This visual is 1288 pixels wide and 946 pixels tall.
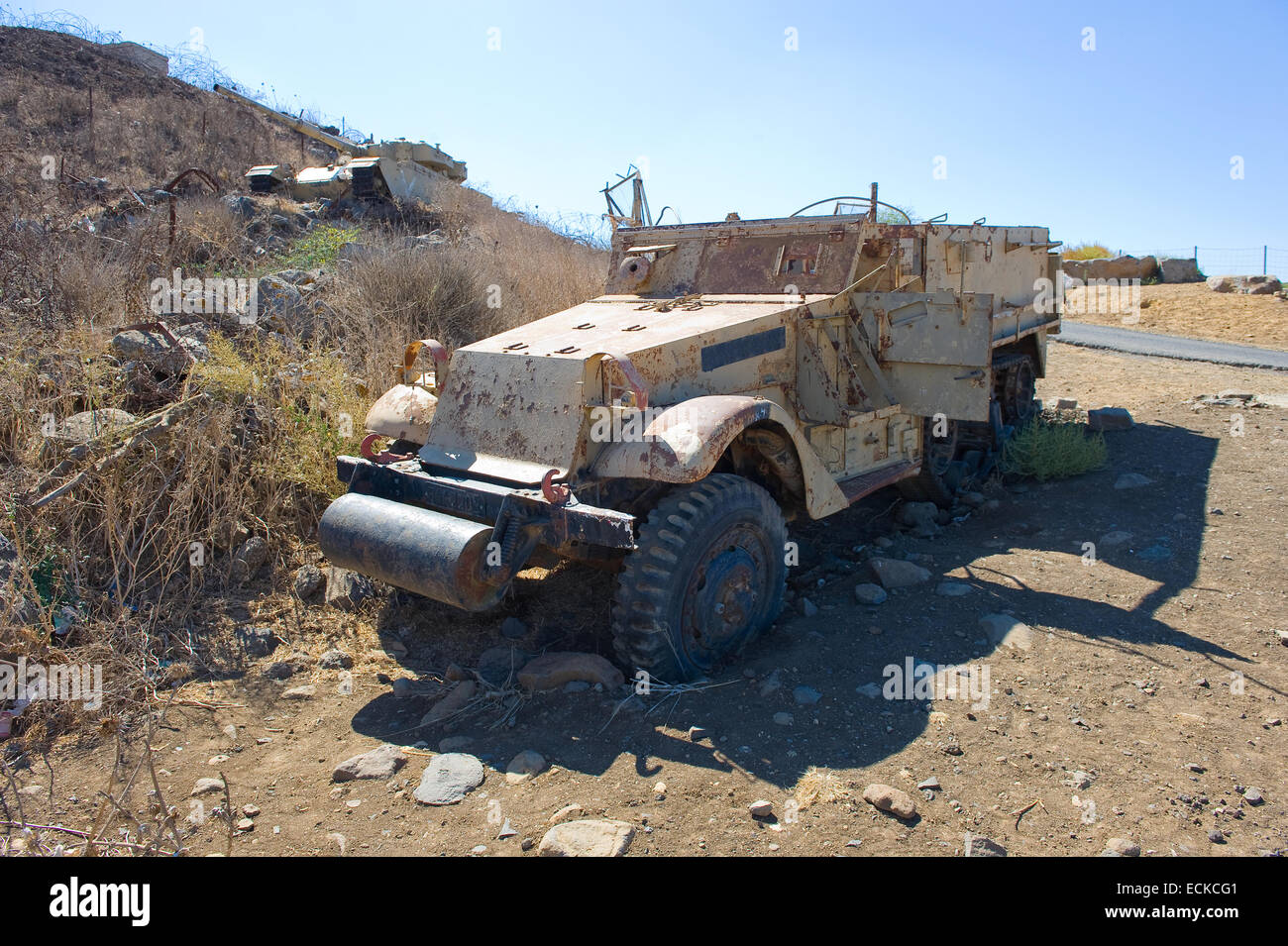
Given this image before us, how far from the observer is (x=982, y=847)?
2.91m

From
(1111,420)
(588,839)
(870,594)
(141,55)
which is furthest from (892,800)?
(141,55)

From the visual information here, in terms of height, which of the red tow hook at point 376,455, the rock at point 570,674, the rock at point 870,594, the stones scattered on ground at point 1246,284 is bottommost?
the rock at point 570,674

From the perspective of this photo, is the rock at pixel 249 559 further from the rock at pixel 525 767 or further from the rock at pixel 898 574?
the rock at pixel 898 574

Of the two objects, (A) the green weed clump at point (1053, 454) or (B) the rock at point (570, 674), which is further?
(A) the green weed clump at point (1053, 454)

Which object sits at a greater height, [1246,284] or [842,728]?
[1246,284]

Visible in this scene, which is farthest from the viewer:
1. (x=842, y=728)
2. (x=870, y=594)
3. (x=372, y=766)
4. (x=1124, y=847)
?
(x=870, y=594)

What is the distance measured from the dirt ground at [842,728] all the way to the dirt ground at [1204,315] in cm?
1049

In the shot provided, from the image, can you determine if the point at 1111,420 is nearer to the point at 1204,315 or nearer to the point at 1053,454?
the point at 1053,454

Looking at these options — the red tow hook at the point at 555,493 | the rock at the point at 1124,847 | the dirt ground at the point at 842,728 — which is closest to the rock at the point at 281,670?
the dirt ground at the point at 842,728

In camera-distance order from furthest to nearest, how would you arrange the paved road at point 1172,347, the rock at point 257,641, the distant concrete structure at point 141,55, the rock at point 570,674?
the distant concrete structure at point 141,55, the paved road at point 1172,347, the rock at point 257,641, the rock at point 570,674

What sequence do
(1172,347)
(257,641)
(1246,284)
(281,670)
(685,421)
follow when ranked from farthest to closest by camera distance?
(1246,284)
(1172,347)
(257,641)
(281,670)
(685,421)

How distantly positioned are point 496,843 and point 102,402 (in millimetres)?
4181

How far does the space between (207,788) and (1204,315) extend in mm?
17549

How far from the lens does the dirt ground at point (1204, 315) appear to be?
1442 cm
